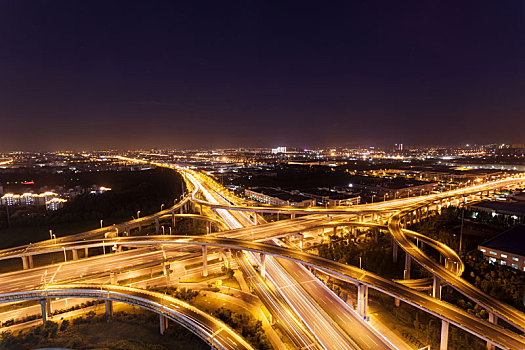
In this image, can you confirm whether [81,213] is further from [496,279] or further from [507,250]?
[507,250]

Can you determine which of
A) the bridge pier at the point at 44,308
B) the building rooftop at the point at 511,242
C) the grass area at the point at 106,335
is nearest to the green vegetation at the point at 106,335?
the grass area at the point at 106,335

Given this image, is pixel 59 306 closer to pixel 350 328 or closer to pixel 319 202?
pixel 350 328

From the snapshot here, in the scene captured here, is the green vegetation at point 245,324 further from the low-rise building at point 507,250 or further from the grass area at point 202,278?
the low-rise building at point 507,250

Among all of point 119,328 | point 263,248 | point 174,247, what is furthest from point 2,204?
point 263,248

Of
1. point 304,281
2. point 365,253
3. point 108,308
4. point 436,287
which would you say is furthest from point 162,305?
point 365,253

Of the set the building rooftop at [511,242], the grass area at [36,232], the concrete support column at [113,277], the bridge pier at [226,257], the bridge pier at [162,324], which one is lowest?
the grass area at [36,232]

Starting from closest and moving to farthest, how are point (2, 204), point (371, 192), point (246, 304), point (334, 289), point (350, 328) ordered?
point (350, 328), point (246, 304), point (334, 289), point (2, 204), point (371, 192)

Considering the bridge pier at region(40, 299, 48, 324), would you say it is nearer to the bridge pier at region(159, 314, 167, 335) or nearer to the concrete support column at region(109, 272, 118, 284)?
the concrete support column at region(109, 272, 118, 284)
